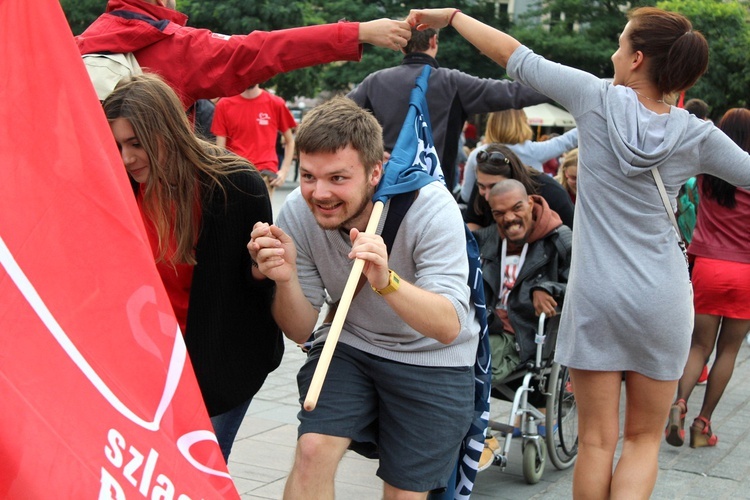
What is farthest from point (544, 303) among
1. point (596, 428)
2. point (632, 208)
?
point (632, 208)

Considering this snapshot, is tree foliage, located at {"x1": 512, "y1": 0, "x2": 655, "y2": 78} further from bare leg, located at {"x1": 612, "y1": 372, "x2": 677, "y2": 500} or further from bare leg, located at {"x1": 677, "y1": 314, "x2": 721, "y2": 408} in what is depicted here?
bare leg, located at {"x1": 612, "y1": 372, "x2": 677, "y2": 500}

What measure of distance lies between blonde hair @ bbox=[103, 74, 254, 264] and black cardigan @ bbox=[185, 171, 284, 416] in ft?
0.16

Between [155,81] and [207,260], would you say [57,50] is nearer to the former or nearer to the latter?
[155,81]

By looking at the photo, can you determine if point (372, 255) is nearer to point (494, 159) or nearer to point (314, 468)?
point (314, 468)

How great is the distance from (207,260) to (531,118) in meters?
31.0

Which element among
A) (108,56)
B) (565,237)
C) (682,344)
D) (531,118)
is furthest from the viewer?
(531,118)

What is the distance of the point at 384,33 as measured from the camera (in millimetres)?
3443

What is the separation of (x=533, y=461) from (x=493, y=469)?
0.38 meters

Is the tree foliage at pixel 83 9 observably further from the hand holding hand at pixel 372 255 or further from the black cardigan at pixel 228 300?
the hand holding hand at pixel 372 255

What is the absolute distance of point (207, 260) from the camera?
299 cm

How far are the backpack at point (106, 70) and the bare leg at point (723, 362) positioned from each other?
3.84 meters

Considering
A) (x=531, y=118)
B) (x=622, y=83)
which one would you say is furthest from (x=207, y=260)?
(x=531, y=118)

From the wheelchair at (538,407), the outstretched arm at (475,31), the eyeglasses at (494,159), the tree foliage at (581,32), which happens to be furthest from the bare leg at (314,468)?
the tree foliage at (581,32)

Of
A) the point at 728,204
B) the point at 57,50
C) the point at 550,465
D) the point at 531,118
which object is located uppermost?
the point at 57,50
